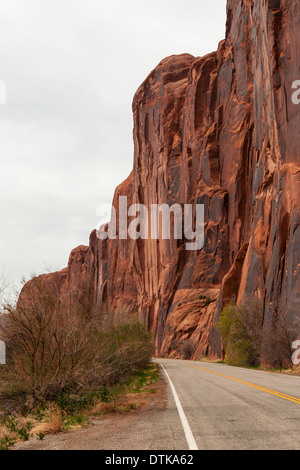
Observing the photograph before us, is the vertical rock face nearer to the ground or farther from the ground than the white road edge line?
farther from the ground

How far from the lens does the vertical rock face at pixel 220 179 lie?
3756cm

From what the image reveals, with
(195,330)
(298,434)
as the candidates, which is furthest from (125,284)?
(298,434)

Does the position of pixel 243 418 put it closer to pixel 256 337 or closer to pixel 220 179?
pixel 256 337

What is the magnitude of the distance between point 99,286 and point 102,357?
10425 centimetres

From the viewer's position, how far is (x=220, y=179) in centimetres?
7006

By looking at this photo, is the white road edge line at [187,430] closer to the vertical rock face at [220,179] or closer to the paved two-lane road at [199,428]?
the paved two-lane road at [199,428]

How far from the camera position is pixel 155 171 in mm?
88875

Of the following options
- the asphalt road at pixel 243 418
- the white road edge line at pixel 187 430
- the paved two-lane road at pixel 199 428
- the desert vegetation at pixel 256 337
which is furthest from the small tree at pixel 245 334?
the white road edge line at pixel 187 430

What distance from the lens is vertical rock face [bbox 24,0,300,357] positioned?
1479 inches

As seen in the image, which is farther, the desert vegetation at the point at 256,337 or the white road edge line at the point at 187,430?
the desert vegetation at the point at 256,337

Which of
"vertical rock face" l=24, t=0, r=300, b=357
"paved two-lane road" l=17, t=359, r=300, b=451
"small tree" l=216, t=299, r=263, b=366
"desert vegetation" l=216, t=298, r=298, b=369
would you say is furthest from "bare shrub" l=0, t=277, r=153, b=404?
"small tree" l=216, t=299, r=263, b=366

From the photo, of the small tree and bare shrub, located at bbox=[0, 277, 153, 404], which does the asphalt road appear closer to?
bare shrub, located at bbox=[0, 277, 153, 404]

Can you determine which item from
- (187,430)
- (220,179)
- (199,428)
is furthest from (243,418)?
(220,179)
